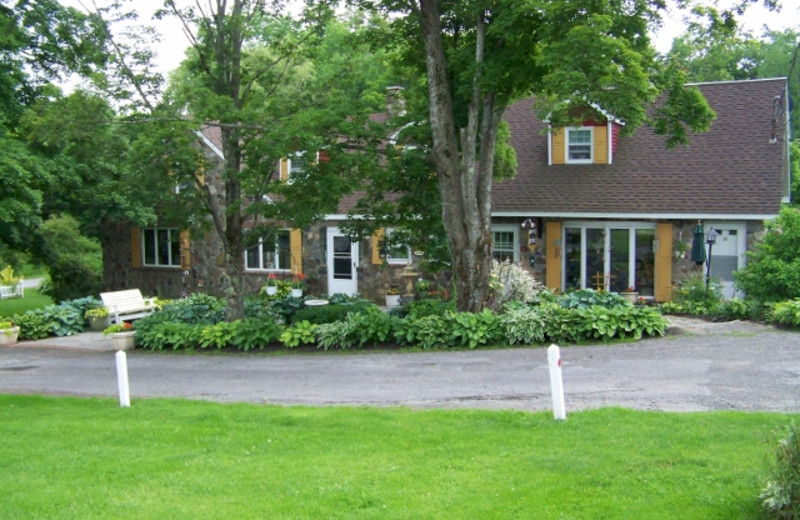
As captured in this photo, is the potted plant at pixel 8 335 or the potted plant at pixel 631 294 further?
the potted plant at pixel 631 294

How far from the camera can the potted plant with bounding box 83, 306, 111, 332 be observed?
20.7 meters

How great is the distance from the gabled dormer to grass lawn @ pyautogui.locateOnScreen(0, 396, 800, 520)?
1465cm

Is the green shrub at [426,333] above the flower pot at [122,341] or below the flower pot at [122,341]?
above

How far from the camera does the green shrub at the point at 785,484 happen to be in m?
5.16

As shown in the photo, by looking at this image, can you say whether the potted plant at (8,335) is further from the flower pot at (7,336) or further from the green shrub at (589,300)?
the green shrub at (589,300)

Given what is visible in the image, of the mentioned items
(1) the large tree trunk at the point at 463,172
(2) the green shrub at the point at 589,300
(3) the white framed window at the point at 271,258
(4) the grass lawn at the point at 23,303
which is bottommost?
(4) the grass lawn at the point at 23,303

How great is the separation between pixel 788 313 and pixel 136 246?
21.5 metres

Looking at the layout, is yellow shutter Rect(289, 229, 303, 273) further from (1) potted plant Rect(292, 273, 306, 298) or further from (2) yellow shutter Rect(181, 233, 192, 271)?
(2) yellow shutter Rect(181, 233, 192, 271)

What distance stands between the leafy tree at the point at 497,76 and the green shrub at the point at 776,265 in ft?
11.1

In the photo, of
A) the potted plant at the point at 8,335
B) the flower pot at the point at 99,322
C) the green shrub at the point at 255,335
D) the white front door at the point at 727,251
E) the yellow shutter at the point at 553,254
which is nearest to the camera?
the green shrub at the point at 255,335

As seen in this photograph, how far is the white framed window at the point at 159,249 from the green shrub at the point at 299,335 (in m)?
12.7

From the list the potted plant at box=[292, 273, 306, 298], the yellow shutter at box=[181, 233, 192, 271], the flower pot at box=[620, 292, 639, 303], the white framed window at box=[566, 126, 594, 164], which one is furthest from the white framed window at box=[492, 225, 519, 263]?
the yellow shutter at box=[181, 233, 192, 271]

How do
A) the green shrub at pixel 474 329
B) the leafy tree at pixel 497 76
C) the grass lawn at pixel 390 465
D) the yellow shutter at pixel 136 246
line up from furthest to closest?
the yellow shutter at pixel 136 246 < the green shrub at pixel 474 329 < the leafy tree at pixel 497 76 < the grass lawn at pixel 390 465

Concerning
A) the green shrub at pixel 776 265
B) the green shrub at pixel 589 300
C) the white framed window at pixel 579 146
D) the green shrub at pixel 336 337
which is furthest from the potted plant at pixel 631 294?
the green shrub at pixel 336 337
